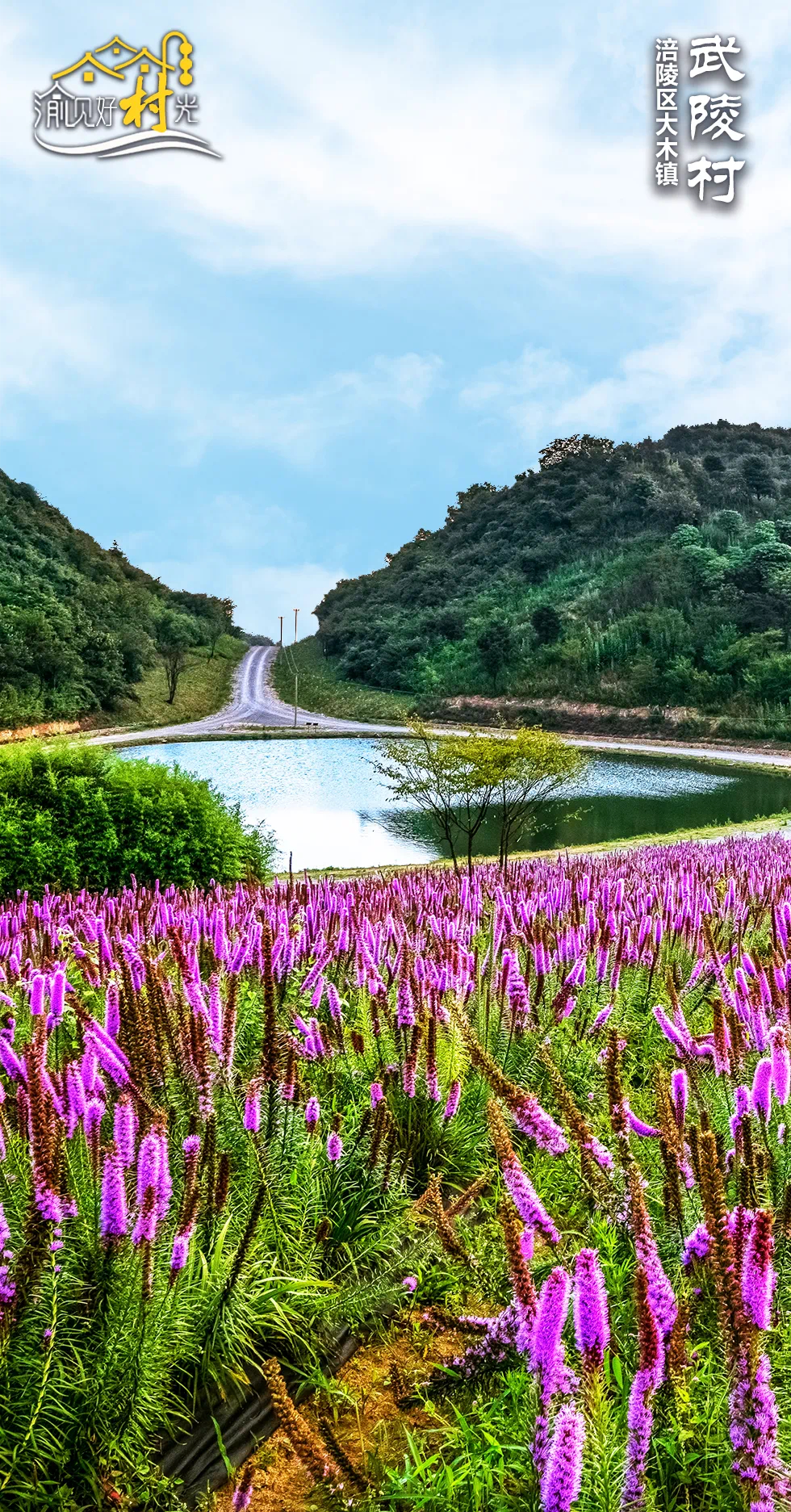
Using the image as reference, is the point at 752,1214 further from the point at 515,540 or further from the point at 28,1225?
the point at 515,540

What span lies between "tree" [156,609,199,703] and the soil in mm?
60521

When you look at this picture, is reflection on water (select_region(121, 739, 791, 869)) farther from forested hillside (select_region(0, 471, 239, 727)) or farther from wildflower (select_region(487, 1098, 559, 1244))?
wildflower (select_region(487, 1098, 559, 1244))

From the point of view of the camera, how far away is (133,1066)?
Answer: 7.14 ft

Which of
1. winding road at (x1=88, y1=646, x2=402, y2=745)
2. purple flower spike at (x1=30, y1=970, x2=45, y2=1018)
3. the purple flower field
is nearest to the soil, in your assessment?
the purple flower field

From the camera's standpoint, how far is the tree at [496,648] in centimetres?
6494

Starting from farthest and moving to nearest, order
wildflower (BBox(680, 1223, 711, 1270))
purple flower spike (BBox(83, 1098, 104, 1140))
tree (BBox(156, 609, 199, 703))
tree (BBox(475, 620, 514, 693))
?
tree (BBox(475, 620, 514, 693)) → tree (BBox(156, 609, 199, 703)) → purple flower spike (BBox(83, 1098, 104, 1140)) → wildflower (BBox(680, 1223, 711, 1270))

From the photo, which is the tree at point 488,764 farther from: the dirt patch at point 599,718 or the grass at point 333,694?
the grass at point 333,694

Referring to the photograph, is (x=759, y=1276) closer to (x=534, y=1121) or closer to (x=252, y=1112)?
(x=534, y=1121)

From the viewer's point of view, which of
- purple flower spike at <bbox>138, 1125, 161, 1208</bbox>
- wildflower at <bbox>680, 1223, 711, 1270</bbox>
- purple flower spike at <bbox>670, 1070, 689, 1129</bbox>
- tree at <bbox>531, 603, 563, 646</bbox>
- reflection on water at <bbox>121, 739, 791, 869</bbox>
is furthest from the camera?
tree at <bbox>531, 603, 563, 646</bbox>

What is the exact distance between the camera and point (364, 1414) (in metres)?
2.15

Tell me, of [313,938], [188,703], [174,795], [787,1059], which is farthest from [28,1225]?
[188,703]

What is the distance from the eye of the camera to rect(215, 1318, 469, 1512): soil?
1907 millimetres

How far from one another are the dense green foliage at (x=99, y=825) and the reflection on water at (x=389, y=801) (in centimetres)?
448

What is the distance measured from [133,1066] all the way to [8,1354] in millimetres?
604
